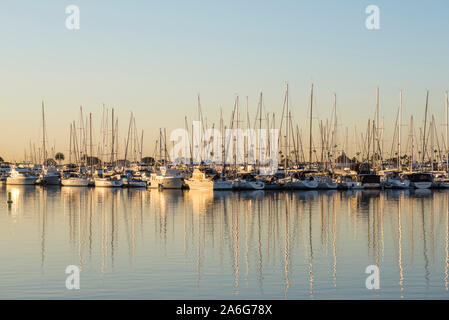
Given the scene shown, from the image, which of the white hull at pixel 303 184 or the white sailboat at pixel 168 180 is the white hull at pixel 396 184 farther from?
the white sailboat at pixel 168 180

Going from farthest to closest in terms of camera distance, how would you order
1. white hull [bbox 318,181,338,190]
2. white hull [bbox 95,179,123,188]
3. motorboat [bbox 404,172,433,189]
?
white hull [bbox 95,179,123,188] → motorboat [bbox 404,172,433,189] → white hull [bbox 318,181,338,190]

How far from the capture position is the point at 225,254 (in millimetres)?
29391

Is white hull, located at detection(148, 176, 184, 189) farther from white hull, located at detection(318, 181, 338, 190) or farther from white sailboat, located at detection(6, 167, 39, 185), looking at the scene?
white sailboat, located at detection(6, 167, 39, 185)

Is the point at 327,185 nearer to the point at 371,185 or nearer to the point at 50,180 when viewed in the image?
the point at 371,185

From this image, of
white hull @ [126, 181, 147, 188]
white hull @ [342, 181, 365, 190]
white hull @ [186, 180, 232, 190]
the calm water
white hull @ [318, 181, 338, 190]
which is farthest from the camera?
white hull @ [126, 181, 147, 188]

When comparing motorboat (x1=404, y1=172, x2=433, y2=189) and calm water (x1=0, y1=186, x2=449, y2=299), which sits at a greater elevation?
motorboat (x1=404, y1=172, x2=433, y2=189)

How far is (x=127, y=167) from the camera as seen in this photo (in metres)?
127

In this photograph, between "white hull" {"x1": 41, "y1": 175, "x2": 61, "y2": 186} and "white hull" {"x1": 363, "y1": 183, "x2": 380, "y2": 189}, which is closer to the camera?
"white hull" {"x1": 363, "y1": 183, "x2": 380, "y2": 189}

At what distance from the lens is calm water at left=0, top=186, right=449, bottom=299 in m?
21.8

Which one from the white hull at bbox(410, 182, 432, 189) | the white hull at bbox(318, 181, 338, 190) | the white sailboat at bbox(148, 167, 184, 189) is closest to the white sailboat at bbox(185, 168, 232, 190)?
the white sailboat at bbox(148, 167, 184, 189)

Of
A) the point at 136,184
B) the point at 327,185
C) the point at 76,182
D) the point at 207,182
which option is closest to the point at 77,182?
the point at 76,182

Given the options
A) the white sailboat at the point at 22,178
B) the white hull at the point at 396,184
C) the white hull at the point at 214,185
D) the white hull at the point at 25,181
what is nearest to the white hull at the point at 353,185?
the white hull at the point at 396,184

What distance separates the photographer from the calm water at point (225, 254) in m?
21.8
